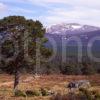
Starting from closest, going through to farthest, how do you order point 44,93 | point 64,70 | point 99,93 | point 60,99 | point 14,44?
point 60,99, point 99,93, point 44,93, point 14,44, point 64,70

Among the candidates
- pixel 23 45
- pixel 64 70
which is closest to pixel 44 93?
pixel 23 45

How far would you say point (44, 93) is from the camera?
18516mm

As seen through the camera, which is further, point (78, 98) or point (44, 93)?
point (44, 93)

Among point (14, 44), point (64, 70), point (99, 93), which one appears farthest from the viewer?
point (64, 70)

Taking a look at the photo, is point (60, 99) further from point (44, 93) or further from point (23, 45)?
point (23, 45)

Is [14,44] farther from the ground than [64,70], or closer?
farther from the ground

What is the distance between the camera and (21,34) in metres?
29.7

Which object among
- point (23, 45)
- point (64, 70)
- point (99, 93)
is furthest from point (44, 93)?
point (64, 70)

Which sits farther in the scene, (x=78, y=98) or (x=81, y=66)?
(x=81, y=66)

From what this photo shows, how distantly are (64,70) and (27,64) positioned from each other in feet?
178

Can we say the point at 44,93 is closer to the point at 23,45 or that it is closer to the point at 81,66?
the point at 23,45

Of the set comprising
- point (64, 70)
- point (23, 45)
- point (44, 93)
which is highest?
point (23, 45)

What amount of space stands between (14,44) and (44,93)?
38.4 ft

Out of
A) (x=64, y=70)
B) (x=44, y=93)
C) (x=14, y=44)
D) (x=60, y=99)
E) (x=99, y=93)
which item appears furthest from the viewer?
(x=64, y=70)
